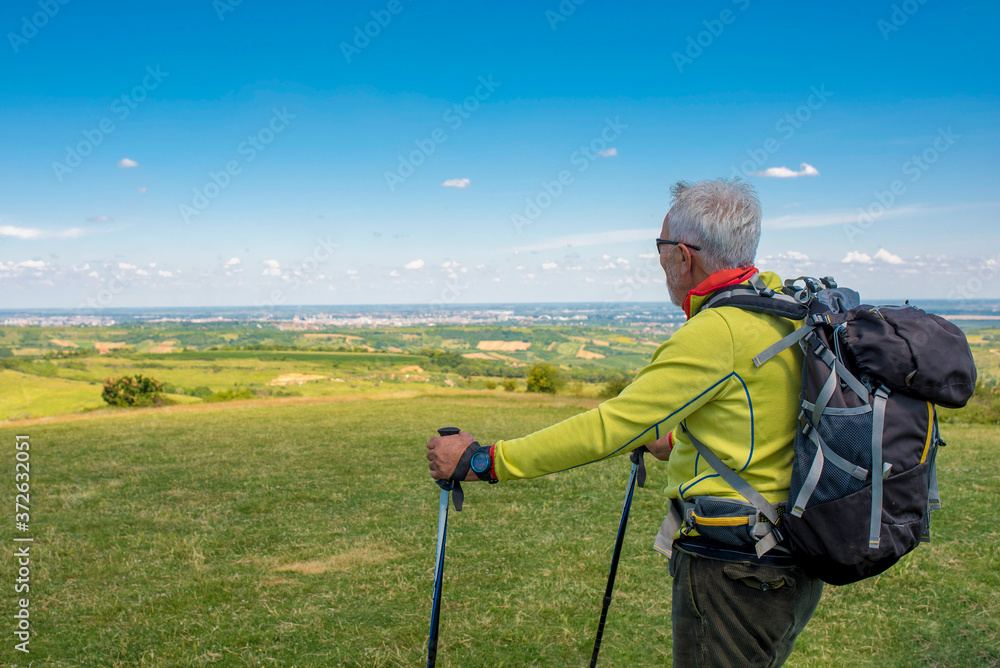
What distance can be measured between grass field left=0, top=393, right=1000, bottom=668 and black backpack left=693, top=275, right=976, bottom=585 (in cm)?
329

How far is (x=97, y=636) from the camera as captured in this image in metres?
5.17

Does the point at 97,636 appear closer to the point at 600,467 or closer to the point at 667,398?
the point at 667,398

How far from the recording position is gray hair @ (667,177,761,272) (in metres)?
2.19

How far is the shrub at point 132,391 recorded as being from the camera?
3544 cm

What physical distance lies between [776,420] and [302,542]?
6.92m

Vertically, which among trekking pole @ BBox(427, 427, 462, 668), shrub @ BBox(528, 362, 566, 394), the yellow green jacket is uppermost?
the yellow green jacket

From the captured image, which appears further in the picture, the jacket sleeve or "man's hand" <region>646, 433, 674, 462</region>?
"man's hand" <region>646, 433, 674, 462</region>

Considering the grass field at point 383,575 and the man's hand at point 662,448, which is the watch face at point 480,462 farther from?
the grass field at point 383,575

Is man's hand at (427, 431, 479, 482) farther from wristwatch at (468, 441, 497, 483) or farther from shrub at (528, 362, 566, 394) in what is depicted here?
shrub at (528, 362, 566, 394)

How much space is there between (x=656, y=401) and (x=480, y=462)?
2.13 feet

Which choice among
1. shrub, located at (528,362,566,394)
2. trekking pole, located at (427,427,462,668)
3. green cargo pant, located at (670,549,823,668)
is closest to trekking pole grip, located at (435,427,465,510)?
trekking pole, located at (427,427,462,668)

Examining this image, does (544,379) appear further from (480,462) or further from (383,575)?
(480,462)

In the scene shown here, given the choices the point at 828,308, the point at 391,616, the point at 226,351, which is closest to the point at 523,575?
the point at 391,616

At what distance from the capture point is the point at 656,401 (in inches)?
79.4
